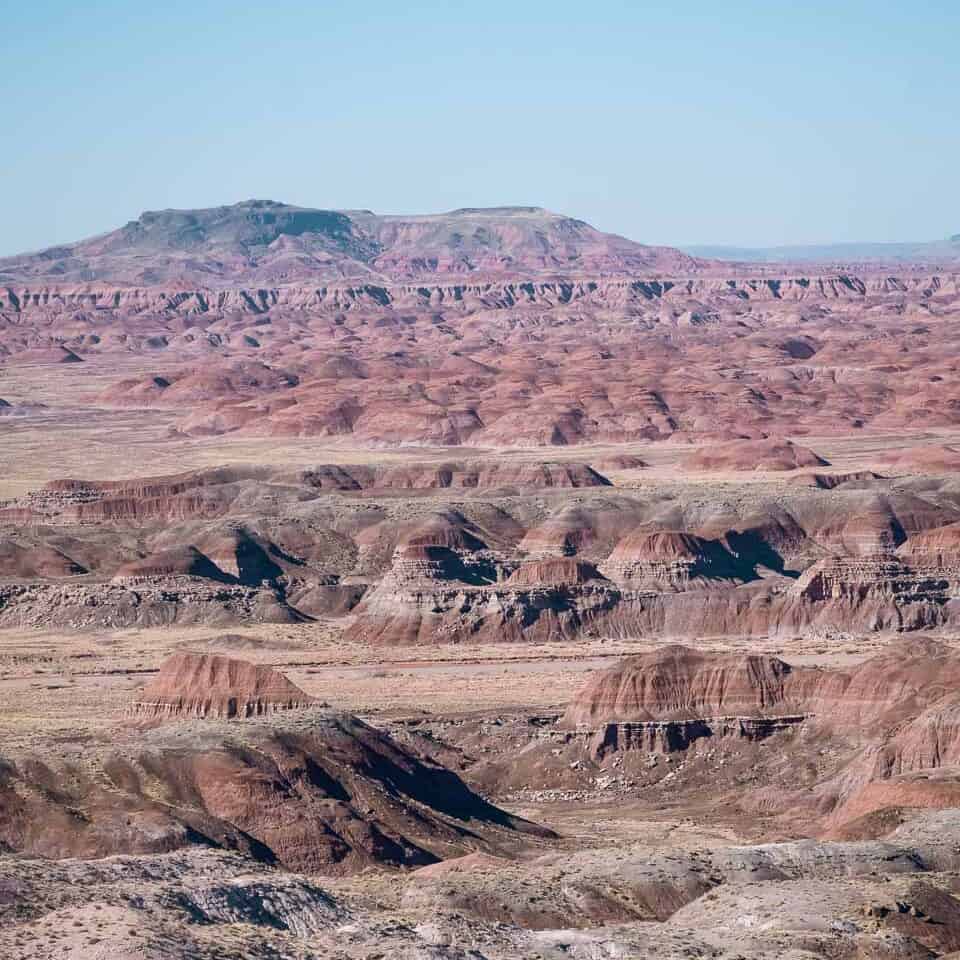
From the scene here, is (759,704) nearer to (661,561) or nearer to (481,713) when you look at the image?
(481,713)

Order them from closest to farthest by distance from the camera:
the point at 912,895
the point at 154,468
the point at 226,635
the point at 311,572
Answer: the point at 912,895 < the point at 226,635 < the point at 311,572 < the point at 154,468

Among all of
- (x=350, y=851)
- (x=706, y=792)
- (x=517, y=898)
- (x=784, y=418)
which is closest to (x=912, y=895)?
(x=517, y=898)

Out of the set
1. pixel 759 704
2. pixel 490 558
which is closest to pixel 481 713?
pixel 759 704

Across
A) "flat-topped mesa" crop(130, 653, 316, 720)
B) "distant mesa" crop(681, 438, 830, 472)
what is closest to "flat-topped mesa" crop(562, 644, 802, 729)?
"flat-topped mesa" crop(130, 653, 316, 720)

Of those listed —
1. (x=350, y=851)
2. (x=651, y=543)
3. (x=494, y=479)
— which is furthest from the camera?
(x=494, y=479)

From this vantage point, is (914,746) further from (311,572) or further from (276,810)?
(311,572)

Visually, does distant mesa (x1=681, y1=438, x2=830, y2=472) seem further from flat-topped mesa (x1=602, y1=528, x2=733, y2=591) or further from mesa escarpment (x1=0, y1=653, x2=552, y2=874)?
mesa escarpment (x1=0, y1=653, x2=552, y2=874)
